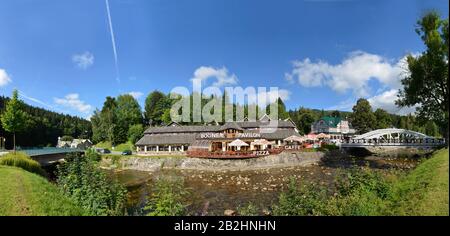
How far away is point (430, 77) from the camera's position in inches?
790

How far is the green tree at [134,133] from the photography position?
5525 cm

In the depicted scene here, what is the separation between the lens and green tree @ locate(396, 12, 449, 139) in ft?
60.4

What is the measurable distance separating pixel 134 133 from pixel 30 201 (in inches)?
1900

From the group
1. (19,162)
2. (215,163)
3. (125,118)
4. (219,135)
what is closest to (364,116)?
(219,135)

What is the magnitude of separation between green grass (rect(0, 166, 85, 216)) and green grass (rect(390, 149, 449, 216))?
1111 cm

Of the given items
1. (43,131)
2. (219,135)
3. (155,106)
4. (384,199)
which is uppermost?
(155,106)

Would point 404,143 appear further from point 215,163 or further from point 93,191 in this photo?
point 93,191

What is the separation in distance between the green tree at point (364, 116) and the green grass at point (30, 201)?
6943 centimetres

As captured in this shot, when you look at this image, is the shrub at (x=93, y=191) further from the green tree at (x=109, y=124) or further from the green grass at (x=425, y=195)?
the green tree at (x=109, y=124)

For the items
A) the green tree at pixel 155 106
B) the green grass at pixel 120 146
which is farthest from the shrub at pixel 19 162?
the green tree at pixel 155 106

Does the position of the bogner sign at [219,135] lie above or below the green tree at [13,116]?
below

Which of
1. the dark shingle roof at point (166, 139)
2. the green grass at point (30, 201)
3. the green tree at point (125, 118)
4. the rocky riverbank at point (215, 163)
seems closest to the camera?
the green grass at point (30, 201)
